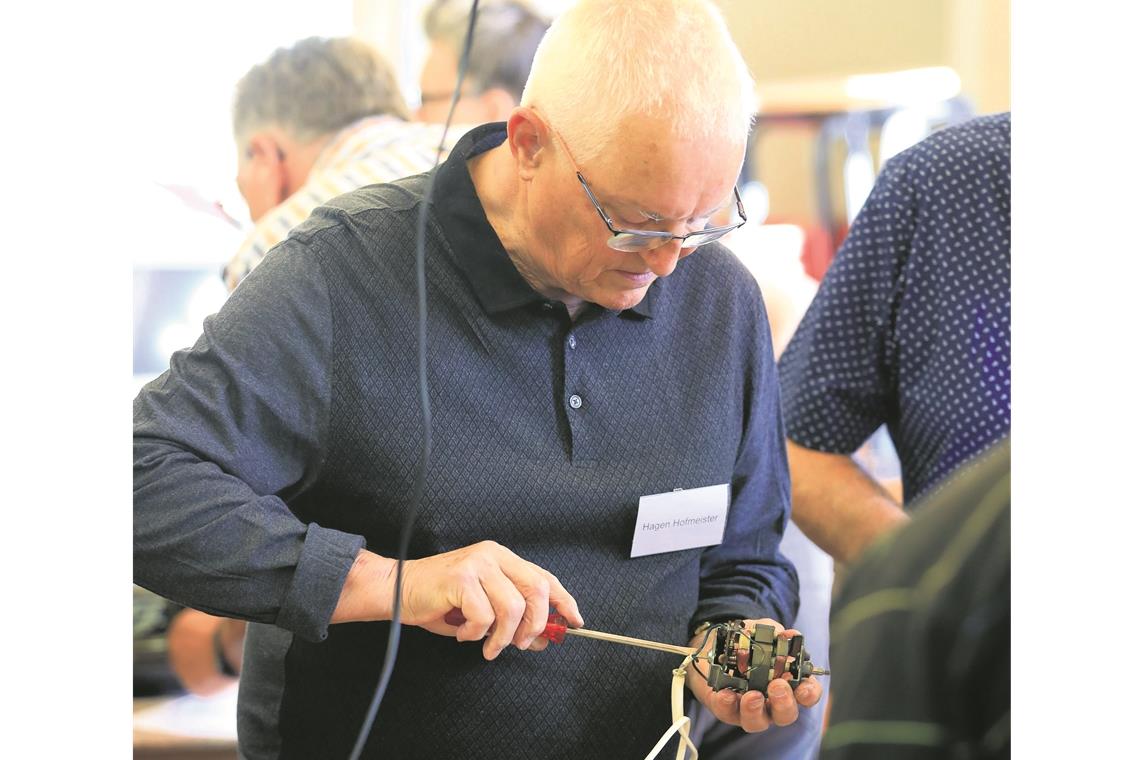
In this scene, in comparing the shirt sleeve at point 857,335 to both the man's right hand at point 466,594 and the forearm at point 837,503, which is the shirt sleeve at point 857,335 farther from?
the man's right hand at point 466,594

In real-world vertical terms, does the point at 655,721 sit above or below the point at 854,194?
below

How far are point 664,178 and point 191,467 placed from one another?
0.55m

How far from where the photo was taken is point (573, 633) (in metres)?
1.37

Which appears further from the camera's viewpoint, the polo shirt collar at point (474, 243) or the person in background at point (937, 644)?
the polo shirt collar at point (474, 243)

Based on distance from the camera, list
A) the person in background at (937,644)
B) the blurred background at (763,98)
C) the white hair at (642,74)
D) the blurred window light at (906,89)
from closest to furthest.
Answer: the person in background at (937,644) < the white hair at (642,74) < the blurred background at (763,98) < the blurred window light at (906,89)

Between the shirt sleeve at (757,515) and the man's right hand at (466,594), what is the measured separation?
405 millimetres

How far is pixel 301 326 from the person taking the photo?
1339 mm

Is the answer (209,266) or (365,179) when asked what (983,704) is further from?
(209,266)

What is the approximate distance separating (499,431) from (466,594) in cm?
26

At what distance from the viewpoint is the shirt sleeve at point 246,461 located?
121 cm

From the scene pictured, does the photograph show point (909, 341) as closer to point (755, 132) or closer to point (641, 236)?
point (641, 236)

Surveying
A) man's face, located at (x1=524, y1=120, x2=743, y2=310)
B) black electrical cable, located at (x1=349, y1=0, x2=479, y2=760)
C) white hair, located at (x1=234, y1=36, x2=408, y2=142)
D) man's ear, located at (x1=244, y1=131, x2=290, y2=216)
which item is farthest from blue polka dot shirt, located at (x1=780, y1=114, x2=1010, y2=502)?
man's ear, located at (x1=244, y1=131, x2=290, y2=216)

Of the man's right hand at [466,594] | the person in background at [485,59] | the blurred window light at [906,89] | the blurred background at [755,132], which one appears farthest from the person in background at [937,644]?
the blurred window light at [906,89]
